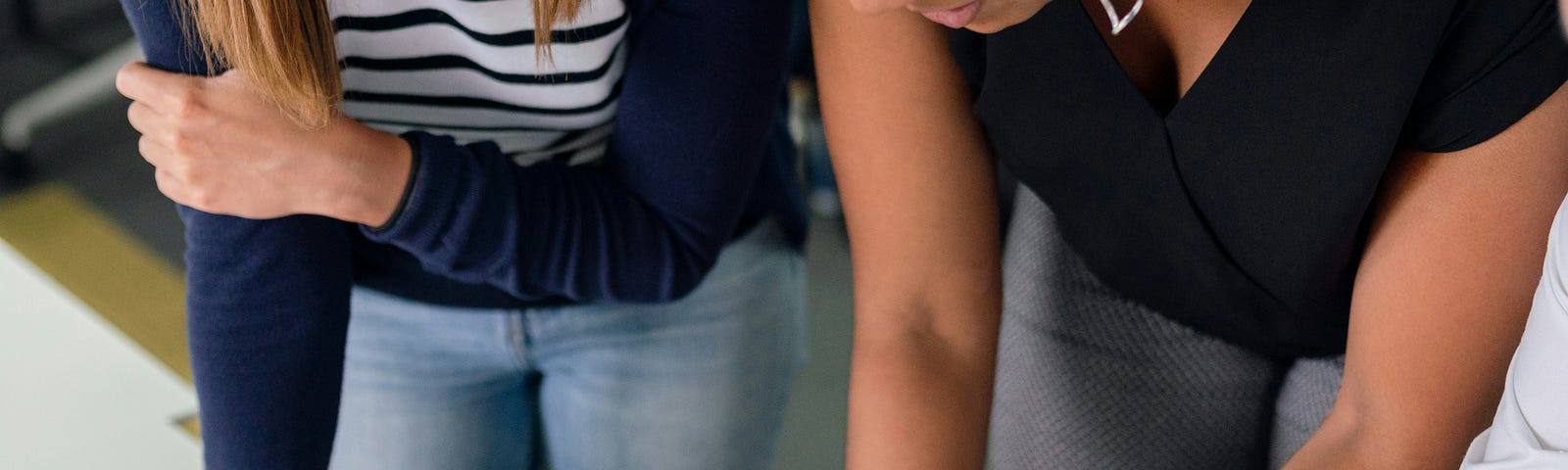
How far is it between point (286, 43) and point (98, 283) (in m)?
1.41

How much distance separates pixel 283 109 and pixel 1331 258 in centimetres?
77

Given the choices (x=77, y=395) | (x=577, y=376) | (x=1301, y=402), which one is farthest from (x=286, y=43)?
(x=77, y=395)

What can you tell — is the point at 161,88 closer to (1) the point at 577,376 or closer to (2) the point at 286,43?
(2) the point at 286,43

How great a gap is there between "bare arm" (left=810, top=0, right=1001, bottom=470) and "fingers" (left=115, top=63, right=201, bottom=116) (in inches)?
18.4

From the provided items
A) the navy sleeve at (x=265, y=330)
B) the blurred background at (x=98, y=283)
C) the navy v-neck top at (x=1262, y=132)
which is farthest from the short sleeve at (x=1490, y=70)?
the blurred background at (x=98, y=283)

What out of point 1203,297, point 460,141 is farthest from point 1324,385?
point 460,141

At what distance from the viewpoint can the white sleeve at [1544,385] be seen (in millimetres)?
644

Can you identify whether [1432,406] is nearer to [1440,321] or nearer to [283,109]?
[1440,321]

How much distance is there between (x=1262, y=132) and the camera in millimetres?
916

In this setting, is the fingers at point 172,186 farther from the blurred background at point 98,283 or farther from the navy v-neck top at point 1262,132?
the blurred background at point 98,283

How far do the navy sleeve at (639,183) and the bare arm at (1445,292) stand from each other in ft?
1.60

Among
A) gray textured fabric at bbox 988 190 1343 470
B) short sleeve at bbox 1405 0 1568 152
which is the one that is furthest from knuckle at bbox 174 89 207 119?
short sleeve at bbox 1405 0 1568 152

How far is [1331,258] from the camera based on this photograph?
0.96 meters

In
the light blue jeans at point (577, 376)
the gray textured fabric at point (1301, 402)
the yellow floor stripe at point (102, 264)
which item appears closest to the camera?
the gray textured fabric at point (1301, 402)
